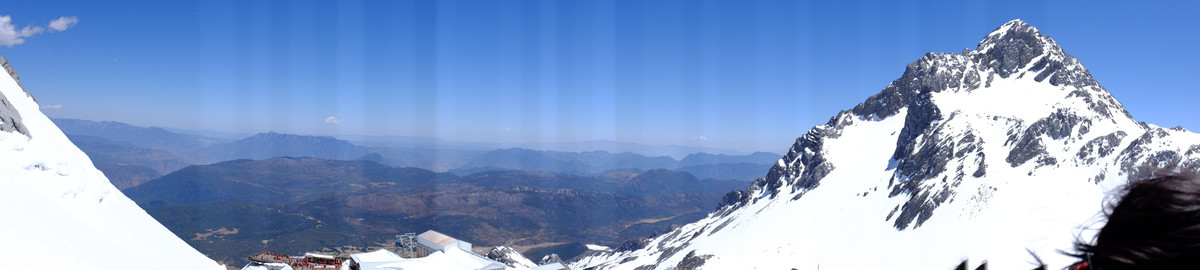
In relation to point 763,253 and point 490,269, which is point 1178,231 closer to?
point 490,269

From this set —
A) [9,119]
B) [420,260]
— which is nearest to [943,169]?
[420,260]

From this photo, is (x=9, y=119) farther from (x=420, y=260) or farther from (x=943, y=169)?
(x=943, y=169)

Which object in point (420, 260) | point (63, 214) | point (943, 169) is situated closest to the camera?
point (63, 214)

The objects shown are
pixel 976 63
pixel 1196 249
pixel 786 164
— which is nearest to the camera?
pixel 1196 249

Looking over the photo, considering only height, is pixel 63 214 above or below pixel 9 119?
below

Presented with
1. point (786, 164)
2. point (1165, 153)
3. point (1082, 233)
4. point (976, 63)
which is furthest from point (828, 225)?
point (1082, 233)

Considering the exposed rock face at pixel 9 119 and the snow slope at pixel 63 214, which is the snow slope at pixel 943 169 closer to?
the snow slope at pixel 63 214

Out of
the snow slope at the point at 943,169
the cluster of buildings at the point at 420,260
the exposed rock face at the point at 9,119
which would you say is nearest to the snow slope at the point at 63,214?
the exposed rock face at the point at 9,119

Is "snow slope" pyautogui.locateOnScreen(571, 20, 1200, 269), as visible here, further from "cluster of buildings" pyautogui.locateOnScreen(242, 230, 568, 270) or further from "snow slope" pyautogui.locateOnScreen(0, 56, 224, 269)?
"snow slope" pyautogui.locateOnScreen(0, 56, 224, 269)
